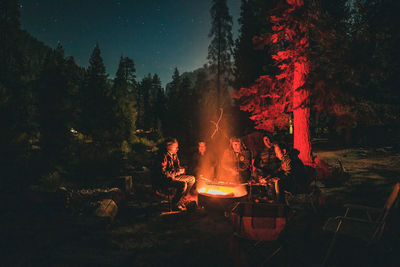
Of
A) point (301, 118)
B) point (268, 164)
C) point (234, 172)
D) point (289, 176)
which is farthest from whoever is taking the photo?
point (301, 118)

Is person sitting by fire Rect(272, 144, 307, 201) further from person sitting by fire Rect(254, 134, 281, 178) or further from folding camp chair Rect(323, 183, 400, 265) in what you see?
folding camp chair Rect(323, 183, 400, 265)

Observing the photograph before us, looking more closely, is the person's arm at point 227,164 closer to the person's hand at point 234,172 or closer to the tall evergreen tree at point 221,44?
the person's hand at point 234,172

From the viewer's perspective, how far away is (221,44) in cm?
2419

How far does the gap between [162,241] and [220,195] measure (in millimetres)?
1759

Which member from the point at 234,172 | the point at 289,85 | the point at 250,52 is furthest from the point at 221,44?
the point at 234,172

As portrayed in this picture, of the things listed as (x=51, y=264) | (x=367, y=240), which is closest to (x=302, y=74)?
(x=367, y=240)

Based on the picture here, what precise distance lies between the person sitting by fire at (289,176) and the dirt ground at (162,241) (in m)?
0.65

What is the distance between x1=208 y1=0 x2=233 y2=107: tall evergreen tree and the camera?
2386 cm

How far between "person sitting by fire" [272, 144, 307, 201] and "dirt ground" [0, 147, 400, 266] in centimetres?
65

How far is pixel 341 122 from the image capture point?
7.57 m

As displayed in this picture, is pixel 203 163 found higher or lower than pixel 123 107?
lower

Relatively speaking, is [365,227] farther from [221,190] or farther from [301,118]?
[301,118]

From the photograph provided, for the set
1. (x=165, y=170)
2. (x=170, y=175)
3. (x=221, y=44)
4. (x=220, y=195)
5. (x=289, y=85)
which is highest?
(x=221, y=44)

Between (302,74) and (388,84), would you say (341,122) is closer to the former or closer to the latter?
(302,74)
